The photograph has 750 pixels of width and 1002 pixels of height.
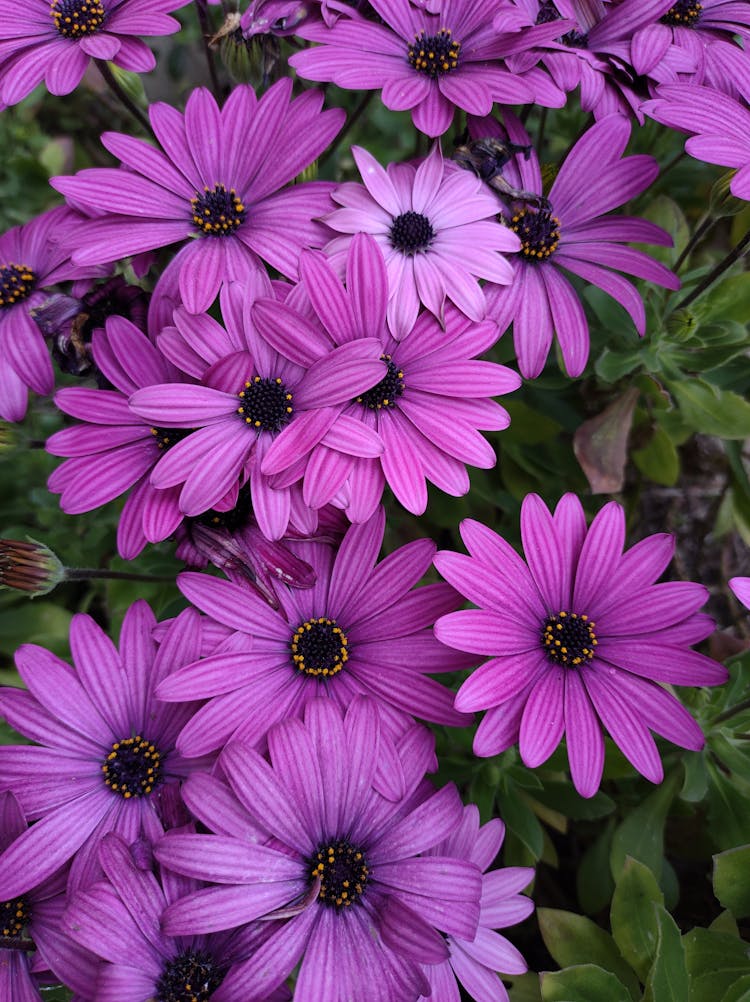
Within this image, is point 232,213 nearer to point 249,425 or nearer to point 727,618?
point 249,425

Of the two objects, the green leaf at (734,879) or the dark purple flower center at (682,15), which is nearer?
the green leaf at (734,879)

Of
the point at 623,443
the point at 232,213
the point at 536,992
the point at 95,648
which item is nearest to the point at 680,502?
the point at 623,443

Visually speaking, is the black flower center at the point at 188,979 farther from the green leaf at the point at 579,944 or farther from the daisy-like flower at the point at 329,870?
the green leaf at the point at 579,944

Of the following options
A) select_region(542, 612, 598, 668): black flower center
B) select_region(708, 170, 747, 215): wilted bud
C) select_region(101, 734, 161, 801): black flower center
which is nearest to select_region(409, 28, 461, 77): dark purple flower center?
select_region(708, 170, 747, 215): wilted bud

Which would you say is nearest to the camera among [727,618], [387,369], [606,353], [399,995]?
[399,995]

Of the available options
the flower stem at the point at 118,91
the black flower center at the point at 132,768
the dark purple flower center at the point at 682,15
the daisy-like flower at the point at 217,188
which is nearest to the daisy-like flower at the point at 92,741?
the black flower center at the point at 132,768

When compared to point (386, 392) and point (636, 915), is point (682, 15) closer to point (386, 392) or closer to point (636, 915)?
point (386, 392)

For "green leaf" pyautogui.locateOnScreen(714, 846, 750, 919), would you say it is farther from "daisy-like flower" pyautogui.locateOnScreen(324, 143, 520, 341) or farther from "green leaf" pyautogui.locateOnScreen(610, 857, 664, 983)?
"daisy-like flower" pyautogui.locateOnScreen(324, 143, 520, 341)
